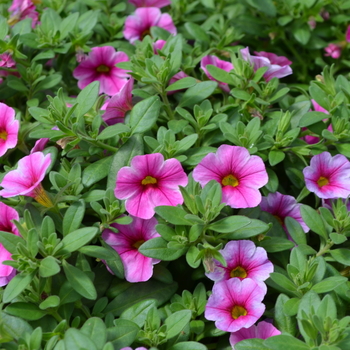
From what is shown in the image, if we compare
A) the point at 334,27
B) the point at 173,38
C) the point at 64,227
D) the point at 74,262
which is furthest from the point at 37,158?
the point at 334,27

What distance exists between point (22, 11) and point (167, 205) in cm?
129

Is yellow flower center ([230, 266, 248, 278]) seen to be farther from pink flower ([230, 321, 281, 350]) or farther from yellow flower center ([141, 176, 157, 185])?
Result: yellow flower center ([141, 176, 157, 185])

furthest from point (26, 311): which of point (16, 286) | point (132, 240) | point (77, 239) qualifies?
point (132, 240)

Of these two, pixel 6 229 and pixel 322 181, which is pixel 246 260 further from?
pixel 6 229

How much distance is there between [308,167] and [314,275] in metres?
0.35

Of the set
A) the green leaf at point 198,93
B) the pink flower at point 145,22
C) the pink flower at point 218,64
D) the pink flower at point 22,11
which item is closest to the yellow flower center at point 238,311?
the green leaf at point 198,93

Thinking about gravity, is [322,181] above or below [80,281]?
below

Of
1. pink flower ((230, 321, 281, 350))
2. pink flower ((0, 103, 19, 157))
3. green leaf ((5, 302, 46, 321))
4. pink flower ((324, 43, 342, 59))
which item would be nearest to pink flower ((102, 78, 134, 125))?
pink flower ((0, 103, 19, 157))

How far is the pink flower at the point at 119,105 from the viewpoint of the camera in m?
1.66

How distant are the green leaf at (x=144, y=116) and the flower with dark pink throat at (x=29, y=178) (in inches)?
12.2

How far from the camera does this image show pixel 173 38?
189 cm

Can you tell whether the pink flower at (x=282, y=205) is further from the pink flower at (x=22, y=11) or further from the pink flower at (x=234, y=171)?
the pink flower at (x=22, y=11)

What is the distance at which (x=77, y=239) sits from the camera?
4.41 feet

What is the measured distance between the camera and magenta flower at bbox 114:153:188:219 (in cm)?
144
